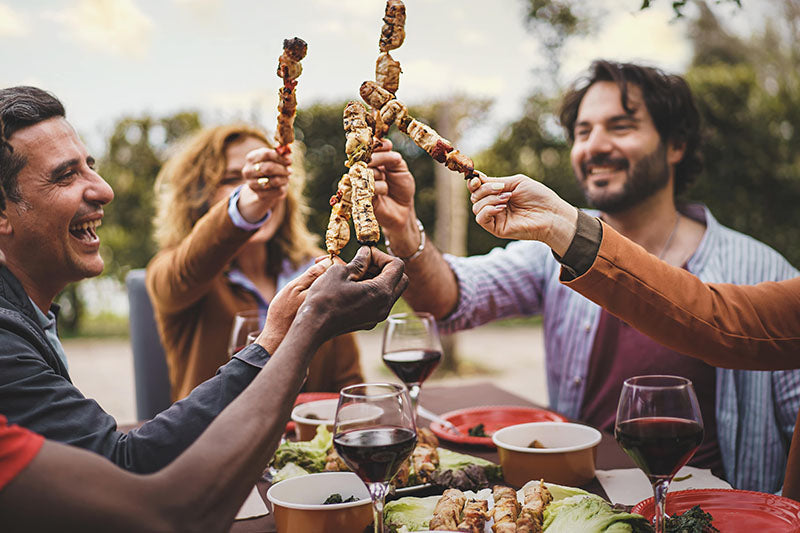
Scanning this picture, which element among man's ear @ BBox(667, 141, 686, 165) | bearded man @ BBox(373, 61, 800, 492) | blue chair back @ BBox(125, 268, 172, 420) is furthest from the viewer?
blue chair back @ BBox(125, 268, 172, 420)

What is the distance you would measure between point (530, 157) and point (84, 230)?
31.5 ft

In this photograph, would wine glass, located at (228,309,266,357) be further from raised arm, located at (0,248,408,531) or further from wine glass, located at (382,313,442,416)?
raised arm, located at (0,248,408,531)

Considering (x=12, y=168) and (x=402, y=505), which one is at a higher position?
(x=12, y=168)

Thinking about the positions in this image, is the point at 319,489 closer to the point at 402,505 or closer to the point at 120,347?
the point at 402,505

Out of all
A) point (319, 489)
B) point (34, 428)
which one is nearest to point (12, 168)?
point (34, 428)

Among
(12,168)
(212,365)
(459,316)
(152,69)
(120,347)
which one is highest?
(152,69)

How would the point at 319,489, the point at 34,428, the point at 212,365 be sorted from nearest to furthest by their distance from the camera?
the point at 34,428 → the point at 319,489 → the point at 212,365

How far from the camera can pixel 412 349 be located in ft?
7.29

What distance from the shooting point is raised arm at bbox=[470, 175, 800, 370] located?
6.22 feet

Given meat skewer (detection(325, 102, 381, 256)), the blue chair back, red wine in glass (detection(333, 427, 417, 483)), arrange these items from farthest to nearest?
the blue chair back → meat skewer (detection(325, 102, 381, 256)) → red wine in glass (detection(333, 427, 417, 483))

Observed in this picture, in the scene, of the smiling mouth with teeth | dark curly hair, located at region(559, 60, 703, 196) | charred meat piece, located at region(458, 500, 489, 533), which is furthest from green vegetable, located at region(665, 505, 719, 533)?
dark curly hair, located at region(559, 60, 703, 196)

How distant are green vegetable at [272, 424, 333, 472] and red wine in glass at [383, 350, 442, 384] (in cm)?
31

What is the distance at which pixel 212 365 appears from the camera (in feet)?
11.2

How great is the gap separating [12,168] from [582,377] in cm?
253
